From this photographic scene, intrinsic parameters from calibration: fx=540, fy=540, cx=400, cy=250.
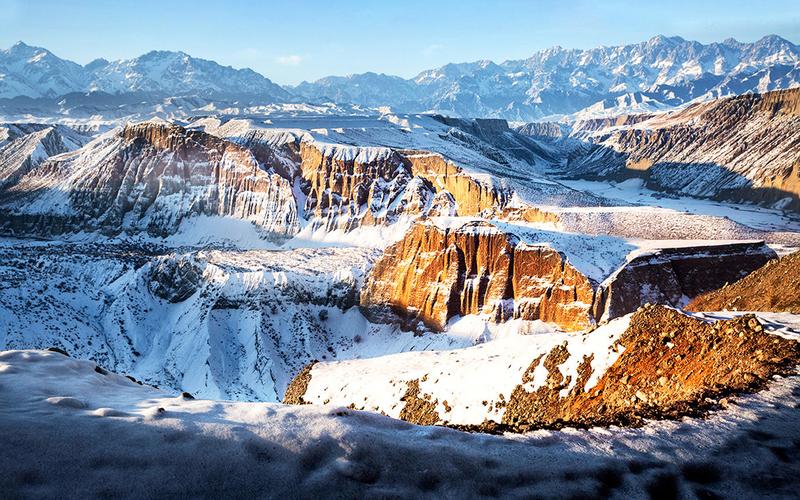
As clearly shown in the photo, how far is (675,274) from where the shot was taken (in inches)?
1954

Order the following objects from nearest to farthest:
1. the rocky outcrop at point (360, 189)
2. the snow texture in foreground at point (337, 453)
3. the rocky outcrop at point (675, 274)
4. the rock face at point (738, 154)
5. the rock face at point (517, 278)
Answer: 1. the snow texture in foreground at point (337, 453)
2. the rocky outcrop at point (675, 274)
3. the rock face at point (517, 278)
4. the rocky outcrop at point (360, 189)
5. the rock face at point (738, 154)

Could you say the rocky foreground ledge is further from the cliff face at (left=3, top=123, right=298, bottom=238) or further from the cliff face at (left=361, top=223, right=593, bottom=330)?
the cliff face at (left=3, top=123, right=298, bottom=238)

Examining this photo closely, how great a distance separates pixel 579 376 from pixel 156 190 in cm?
12977

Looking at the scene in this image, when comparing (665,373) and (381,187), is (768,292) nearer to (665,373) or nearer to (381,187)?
(665,373)

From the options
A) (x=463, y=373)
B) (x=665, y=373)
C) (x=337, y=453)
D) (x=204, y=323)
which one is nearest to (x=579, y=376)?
(x=665, y=373)

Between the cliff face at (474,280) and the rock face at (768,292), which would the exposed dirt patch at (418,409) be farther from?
the cliff face at (474,280)

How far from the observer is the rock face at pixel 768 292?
18797mm

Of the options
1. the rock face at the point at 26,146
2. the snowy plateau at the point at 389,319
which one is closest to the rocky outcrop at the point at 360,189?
the snowy plateau at the point at 389,319

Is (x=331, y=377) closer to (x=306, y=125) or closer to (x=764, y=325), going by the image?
(x=764, y=325)

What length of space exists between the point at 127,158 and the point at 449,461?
14698 centimetres

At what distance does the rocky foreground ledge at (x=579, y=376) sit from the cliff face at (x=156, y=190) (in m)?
93.2

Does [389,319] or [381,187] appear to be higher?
[381,187]

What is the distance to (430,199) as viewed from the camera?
101 metres

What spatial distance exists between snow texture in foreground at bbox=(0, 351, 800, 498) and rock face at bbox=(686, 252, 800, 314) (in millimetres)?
11267
